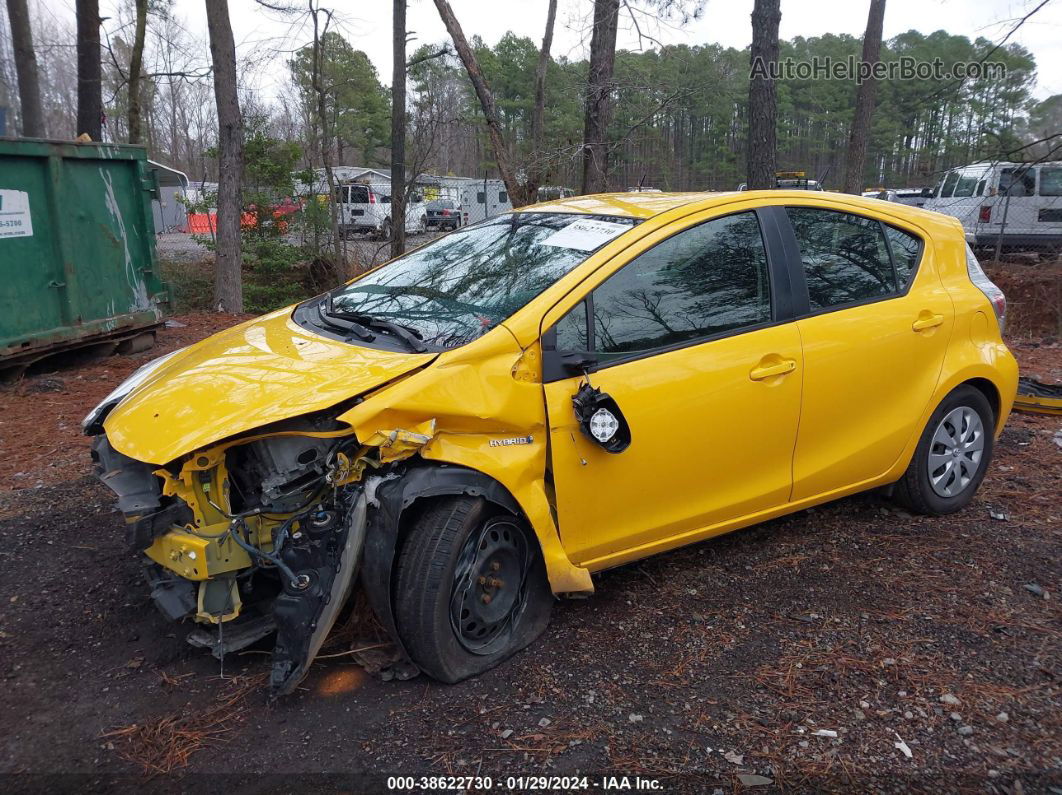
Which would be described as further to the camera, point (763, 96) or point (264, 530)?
point (763, 96)

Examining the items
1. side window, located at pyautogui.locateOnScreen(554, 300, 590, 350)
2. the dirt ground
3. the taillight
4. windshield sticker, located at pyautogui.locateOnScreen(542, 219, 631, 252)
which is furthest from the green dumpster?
the taillight

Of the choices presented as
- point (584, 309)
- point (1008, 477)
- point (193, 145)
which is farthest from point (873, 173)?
point (584, 309)

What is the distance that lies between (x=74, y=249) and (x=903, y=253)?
24.0 feet

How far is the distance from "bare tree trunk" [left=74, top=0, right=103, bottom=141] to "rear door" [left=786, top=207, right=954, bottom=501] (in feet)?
46.2

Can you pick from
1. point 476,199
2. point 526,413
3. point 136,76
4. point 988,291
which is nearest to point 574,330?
point 526,413

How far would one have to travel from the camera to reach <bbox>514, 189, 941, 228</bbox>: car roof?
371 centimetres

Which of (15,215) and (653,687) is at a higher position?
(15,215)

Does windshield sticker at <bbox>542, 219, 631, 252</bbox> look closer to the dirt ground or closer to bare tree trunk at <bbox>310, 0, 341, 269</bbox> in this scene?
the dirt ground

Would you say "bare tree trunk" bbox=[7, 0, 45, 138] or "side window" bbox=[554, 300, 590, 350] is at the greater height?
"bare tree trunk" bbox=[7, 0, 45, 138]

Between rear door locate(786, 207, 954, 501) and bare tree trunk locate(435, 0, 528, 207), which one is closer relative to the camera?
rear door locate(786, 207, 954, 501)

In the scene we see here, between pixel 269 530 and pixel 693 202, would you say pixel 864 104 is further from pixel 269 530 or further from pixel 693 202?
pixel 269 530

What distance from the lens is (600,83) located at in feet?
33.0

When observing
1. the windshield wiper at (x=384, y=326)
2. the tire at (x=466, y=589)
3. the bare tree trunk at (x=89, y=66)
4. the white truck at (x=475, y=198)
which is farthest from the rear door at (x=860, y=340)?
the white truck at (x=475, y=198)

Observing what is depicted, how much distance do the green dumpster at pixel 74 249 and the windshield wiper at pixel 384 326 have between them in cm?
497
